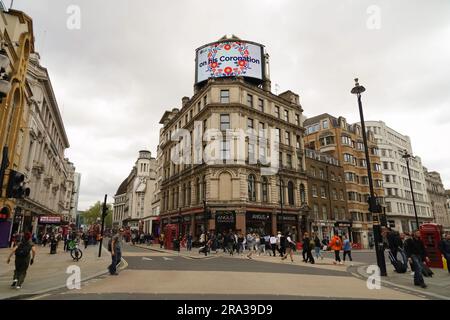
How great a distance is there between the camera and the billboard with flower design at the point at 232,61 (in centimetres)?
3734

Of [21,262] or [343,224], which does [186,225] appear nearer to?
[343,224]

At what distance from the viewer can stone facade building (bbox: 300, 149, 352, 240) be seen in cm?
4178

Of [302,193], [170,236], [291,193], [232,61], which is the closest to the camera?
[170,236]

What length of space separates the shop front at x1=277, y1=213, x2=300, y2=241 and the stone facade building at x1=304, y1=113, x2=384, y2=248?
49.1 ft

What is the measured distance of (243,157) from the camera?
109 ft

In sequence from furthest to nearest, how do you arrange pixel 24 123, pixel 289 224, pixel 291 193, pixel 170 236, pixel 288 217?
1. pixel 291 193
2. pixel 289 224
3. pixel 288 217
4. pixel 170 236
5. pixel 24 123

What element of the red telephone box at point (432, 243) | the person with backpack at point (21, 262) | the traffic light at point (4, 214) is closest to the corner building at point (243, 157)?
the traffic light at point (4, 214)

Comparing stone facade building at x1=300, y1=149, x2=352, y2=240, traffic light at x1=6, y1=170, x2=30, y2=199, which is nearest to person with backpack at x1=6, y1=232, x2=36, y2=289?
traffic light at x1=6, y1=170, x2=30, y2=199

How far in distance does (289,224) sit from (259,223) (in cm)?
508

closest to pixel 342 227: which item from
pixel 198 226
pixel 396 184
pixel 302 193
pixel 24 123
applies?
pixel 302 193

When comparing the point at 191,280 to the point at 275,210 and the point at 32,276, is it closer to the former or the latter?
the point at 32,276

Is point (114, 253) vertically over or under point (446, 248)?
under
